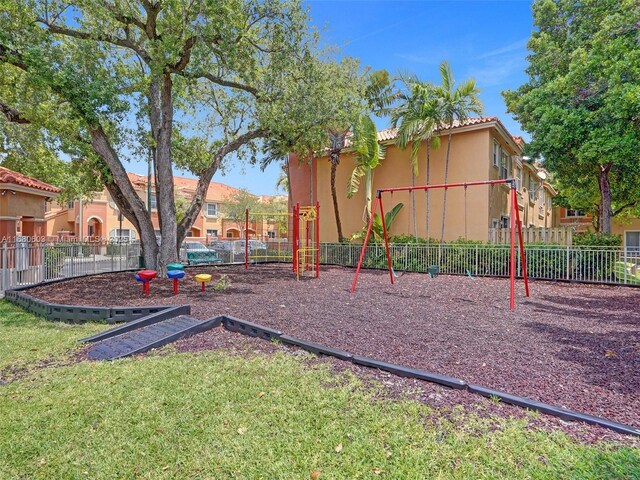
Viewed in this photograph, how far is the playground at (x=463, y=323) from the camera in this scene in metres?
3.94

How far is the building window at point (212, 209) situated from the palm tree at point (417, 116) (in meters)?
31.0

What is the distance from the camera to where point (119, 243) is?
545 inches

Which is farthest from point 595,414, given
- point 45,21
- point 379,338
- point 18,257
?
point 45,21

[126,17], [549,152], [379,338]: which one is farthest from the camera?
[549,152]

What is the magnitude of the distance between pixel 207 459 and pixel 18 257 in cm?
1046

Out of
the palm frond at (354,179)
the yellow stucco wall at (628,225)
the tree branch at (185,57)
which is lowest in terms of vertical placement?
the yellow stucco wall at (628,225)

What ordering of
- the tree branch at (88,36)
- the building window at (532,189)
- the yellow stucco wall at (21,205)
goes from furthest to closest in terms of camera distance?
the building window at (532,189) < the yellow stucco wall at (21,205) < the tree branch at (88,36)

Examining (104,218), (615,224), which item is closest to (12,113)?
(104,218)

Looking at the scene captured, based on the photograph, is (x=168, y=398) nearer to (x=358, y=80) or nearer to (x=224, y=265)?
(x=224, y=265)

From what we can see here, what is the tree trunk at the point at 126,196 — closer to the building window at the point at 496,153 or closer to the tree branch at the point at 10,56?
the tree branch at the point at 10,56

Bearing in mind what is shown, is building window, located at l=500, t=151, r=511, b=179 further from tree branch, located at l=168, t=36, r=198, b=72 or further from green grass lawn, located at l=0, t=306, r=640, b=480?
green grass lawn, located at l=0, t=306, r=640, b=480

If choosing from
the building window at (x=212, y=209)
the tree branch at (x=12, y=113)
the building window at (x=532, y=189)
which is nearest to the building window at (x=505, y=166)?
the building window at (x=532, y=189)

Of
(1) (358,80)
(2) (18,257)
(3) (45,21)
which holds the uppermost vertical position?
(1) (358,80)

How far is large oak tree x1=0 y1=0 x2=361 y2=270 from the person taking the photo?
940 centimetres
